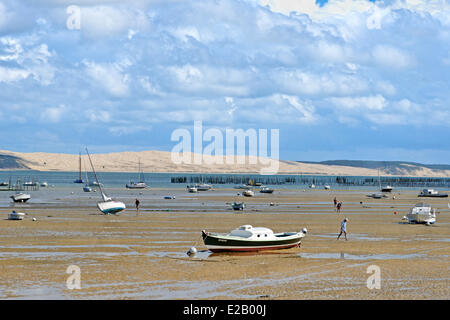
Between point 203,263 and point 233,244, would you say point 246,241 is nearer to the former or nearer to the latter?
point 233,244

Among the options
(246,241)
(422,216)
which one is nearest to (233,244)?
(246,241)

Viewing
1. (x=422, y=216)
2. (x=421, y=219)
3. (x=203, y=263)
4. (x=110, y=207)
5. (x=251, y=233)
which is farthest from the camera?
(x=110, y=207)

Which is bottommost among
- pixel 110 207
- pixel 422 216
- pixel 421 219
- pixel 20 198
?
pixel 421 219

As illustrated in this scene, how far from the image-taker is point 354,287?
1086 inches

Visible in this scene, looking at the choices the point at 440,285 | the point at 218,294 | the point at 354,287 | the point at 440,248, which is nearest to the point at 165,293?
the point at 218,294

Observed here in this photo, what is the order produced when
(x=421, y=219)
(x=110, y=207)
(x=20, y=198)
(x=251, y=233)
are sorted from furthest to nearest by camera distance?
(x=20, y=198) < (x=110, y=207) < (x=421, y=219) < (x=251, y=233)

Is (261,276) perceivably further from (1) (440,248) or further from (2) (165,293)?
(1) (440,248)

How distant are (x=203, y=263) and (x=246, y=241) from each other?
4029mm

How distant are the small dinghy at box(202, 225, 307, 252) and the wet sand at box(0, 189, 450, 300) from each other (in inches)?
20.6

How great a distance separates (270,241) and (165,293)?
12791mm

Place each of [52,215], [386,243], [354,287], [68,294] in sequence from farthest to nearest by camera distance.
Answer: [52,215] → [386,243] → [354,287] → [68,294]

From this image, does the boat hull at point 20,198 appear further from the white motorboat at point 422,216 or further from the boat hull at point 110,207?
the white motorboat at point 422,216

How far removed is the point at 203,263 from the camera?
111 ft

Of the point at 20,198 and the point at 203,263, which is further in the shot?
the point at 20,198
